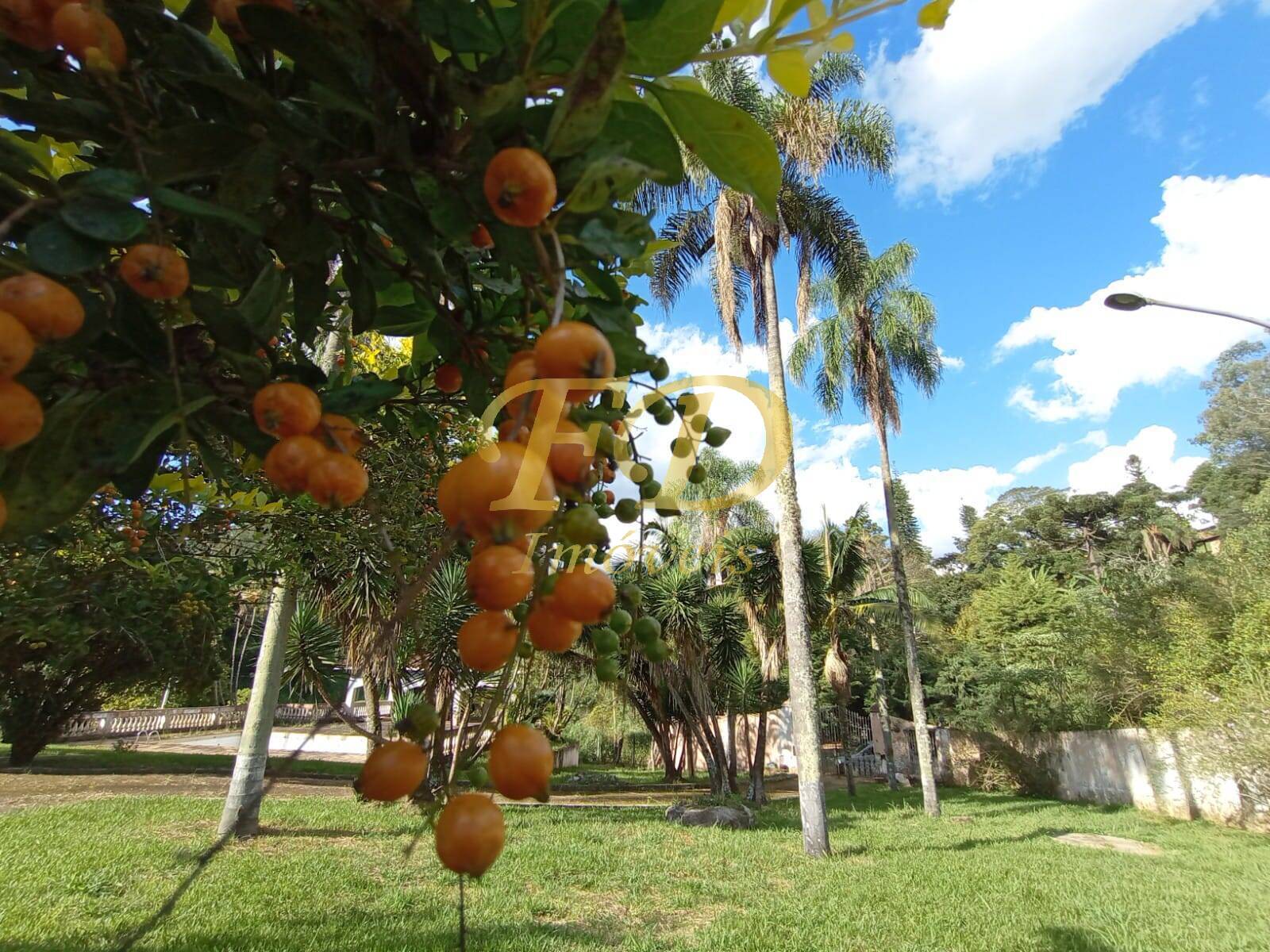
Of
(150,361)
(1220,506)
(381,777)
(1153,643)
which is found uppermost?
(1220,506)

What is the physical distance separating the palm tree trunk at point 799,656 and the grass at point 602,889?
0.53m

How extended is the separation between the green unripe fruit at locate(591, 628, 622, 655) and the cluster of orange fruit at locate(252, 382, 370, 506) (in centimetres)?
26

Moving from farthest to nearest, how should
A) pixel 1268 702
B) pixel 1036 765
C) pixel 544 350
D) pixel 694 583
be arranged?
pixel 1036 765
pixel 694 583
pixel 1268 702
pixel 544 350

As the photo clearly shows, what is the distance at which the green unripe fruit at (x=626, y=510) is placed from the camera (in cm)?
81

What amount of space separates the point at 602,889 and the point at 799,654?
12.7ft

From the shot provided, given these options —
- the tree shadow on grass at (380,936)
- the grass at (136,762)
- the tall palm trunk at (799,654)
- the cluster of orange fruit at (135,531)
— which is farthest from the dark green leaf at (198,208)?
the grass at (136,762)

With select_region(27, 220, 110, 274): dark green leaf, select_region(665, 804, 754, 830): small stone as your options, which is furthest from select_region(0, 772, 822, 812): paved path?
select_region(27, 220, 110, 274): dark green leaf

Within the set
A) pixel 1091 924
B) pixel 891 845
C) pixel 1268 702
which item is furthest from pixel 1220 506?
pixel 1091 924

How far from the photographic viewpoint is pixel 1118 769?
1321 cm

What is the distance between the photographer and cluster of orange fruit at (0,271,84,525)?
0.49m

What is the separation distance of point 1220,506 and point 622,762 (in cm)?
2269

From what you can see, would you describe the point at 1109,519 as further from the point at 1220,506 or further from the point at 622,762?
the point at 622,762

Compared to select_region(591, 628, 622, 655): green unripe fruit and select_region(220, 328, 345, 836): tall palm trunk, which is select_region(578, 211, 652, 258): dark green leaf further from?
select_region(220, 328, 345, 836): tall palm trunk

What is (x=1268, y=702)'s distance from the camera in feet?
30.2
